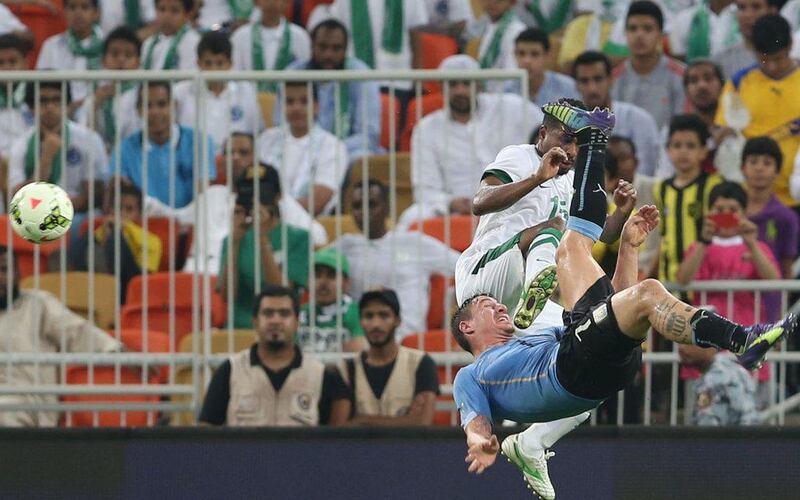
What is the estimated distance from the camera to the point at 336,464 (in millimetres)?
11266

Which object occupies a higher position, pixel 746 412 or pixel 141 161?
pixel 141 161

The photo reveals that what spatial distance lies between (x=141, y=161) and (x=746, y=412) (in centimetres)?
454

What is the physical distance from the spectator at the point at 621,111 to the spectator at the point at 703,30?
3.87 ft

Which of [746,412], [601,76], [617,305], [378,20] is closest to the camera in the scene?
[617,305]

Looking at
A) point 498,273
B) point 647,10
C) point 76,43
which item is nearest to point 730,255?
point 498,273

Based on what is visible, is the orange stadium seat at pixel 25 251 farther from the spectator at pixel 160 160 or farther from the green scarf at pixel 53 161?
the spectator at pixel 160 160

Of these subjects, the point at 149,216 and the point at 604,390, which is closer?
the point at 604,390

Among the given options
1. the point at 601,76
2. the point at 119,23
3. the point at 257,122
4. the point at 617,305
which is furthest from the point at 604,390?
the point at 119,23

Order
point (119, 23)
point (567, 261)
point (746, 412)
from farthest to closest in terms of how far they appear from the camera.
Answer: point (119, 23) < point (746, 412) < point (567, 261)

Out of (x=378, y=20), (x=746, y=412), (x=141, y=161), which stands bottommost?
(x=746, y=412)

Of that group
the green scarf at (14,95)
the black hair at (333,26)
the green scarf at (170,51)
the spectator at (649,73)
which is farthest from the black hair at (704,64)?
the green scarf at (14,95)

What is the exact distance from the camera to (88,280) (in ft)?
39.0

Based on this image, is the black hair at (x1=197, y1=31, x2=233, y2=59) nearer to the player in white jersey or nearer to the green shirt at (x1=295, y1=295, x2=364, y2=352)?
the green shirt at (x1=295, y1=295, x2=364, y2=352)

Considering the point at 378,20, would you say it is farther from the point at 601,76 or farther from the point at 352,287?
the point at 352,287
